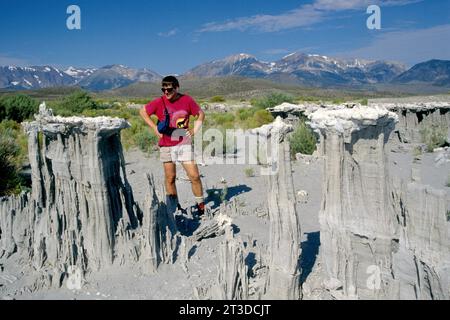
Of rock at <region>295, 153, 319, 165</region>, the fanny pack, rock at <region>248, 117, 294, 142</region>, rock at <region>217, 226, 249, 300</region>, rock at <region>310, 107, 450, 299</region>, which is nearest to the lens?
rock at <region>310, 107, 450, 299</region>

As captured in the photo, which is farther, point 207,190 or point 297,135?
point 297,135

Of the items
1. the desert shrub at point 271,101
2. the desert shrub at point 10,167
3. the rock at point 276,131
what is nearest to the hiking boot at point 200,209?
the rock at point 276,131

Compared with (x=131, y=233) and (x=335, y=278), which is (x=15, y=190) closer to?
(x=131, y=233)

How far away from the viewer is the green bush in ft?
63.5

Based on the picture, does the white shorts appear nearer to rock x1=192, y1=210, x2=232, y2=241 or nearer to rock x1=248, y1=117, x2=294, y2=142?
rock x1=192, y1=210, x2=232, y2=241

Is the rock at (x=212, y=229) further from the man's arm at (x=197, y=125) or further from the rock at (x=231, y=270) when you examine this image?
the rock at (x=231, y=270)

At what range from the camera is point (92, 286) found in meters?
3.82

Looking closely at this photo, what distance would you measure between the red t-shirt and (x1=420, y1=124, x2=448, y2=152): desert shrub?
9.06m

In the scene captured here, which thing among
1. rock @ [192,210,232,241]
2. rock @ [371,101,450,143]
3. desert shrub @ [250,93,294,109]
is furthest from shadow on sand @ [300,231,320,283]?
desert shrub @ [250,93,294,109]

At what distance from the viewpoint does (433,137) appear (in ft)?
39.4

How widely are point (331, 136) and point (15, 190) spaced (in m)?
6.17

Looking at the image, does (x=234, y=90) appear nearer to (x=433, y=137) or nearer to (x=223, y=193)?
(x=433, y=137)

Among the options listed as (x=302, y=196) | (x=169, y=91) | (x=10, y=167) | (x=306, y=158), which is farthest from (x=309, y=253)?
(x=10, y=167)
